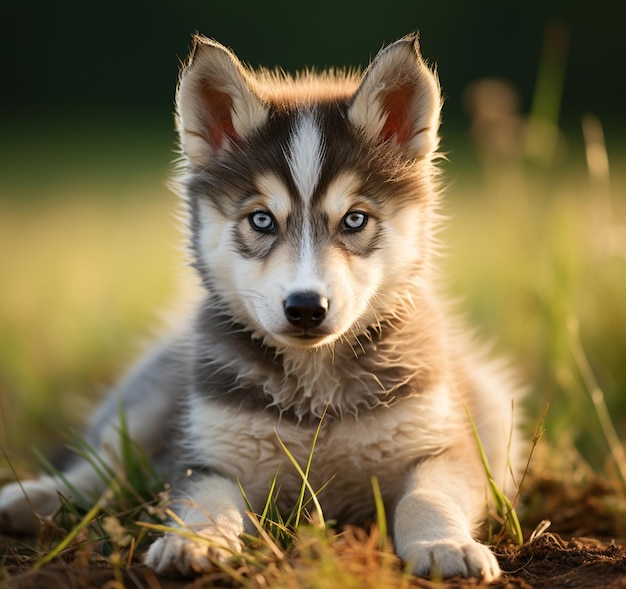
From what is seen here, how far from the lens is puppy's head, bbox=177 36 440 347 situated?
9.39 ft

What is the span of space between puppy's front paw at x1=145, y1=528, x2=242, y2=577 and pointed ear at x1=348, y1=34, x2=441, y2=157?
1.49m

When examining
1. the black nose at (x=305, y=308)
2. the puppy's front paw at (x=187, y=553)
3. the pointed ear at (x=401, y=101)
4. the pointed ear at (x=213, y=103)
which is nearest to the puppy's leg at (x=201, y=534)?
the puppy's front paw at (x=187, y=553)

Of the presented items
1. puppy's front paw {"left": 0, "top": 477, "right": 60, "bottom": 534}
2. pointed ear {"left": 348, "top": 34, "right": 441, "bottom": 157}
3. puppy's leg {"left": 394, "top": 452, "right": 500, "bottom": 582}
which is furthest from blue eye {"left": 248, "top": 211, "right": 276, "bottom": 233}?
puppy's front paw {"left": 0, "top": 477, "right": 60, "bottom": 534}

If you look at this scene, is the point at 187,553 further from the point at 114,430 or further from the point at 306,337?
the point at 114,430

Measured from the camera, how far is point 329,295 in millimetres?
2695

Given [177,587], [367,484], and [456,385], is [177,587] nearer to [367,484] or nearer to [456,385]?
[367,484]

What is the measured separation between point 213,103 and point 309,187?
60cm

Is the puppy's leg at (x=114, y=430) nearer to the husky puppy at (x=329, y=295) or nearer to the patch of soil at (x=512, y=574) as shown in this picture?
the husky puppy at (x=329, y=295)

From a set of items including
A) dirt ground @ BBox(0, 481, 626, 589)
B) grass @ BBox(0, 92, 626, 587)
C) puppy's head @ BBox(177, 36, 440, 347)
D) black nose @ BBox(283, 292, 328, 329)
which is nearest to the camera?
dirt ground @ BBox(0, 481, 626, 589)

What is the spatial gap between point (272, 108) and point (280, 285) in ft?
2.42

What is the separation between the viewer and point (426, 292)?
347 cm

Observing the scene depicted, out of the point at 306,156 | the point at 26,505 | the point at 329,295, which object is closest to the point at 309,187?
the point at 306,156

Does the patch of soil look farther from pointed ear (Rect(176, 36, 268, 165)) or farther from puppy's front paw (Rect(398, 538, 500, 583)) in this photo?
pointed ear (Rect(176, 36, 268, 165))

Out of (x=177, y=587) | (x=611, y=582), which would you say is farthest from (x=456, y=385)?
(x=177, y=587)
